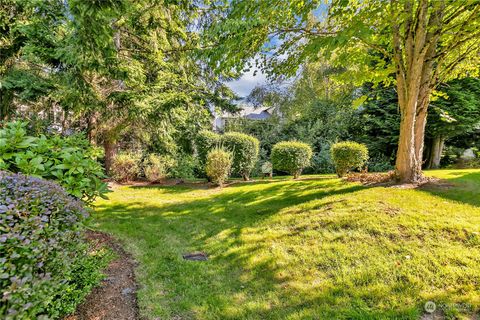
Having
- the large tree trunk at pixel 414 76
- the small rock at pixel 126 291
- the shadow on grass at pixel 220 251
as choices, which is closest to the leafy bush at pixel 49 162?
the small rock at pixel 126 291

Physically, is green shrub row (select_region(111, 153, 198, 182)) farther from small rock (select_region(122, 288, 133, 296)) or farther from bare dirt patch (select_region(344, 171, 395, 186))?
small rock (select_region(122, 288, 133, 296))

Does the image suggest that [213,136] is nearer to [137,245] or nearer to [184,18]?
[184,18]

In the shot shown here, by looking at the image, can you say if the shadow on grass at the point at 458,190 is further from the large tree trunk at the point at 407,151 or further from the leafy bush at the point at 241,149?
the leafy bush at the point at 241,149

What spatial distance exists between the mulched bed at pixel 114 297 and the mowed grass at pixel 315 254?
13 cm

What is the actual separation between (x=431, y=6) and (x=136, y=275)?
7285 millimetres

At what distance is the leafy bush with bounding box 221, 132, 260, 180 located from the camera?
371 inches

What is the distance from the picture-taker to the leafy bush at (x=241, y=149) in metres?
Answer: 9.42

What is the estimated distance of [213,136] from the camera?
32.1 ft

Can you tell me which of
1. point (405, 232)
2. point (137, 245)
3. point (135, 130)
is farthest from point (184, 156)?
point (405, 232)

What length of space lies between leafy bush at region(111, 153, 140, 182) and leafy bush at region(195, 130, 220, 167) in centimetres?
242

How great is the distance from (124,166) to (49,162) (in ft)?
23.1

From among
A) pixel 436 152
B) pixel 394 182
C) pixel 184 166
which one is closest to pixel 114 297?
pixel 394 182

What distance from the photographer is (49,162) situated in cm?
275

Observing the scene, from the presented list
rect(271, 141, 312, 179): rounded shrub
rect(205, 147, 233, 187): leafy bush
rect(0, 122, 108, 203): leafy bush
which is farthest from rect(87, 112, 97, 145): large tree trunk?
rect(0, 122, 108, 203): leafy bush
